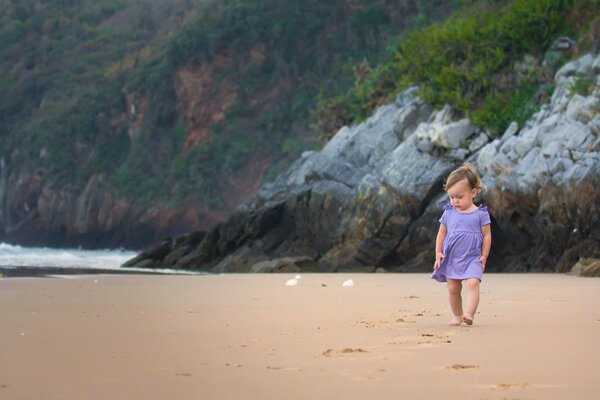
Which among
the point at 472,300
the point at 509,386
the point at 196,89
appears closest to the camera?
the point at 509,386

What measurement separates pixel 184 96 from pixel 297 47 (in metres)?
6.31

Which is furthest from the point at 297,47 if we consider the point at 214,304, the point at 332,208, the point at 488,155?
the point at 214,304

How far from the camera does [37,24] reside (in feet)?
233

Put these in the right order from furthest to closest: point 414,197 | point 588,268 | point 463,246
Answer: point 414,197, point 588,268, point 463,246

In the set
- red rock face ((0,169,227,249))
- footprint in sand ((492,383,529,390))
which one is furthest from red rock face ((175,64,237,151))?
footprint in sand ((492,383,529,390))

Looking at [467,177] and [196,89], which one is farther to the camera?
[196,89]

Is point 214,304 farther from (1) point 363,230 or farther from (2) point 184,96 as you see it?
(2) point 184,96

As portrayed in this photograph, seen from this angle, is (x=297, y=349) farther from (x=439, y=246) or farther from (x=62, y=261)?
(x=62, y=261)

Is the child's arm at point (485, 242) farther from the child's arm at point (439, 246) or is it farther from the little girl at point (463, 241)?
the child's arm at point (439, 246)

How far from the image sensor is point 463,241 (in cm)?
752

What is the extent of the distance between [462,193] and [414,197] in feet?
51.9

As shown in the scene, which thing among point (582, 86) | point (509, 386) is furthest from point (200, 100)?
→ point (509, 386)

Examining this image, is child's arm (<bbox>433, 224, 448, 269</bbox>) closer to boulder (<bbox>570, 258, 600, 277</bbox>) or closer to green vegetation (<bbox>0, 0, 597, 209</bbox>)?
boulder (<bbox>570, 258, 600, 277</bbox>)

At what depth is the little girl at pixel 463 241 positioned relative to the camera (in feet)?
24.5
